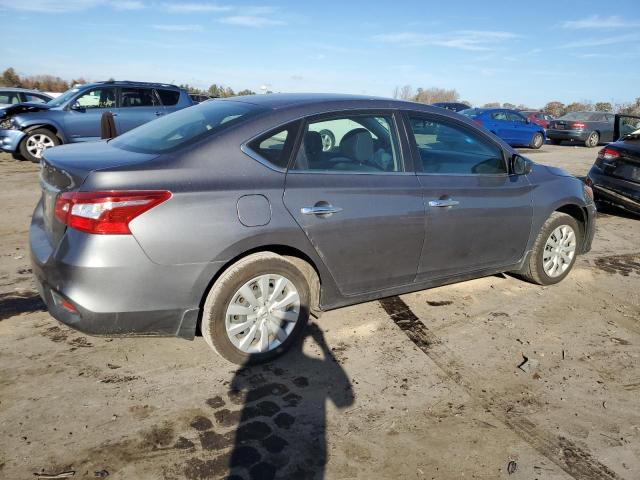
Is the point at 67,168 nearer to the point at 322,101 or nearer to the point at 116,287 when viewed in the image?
the point at 116,287

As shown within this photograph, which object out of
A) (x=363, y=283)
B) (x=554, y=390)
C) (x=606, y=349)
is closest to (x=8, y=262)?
(x=363, y=283)

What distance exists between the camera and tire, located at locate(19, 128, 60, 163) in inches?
413

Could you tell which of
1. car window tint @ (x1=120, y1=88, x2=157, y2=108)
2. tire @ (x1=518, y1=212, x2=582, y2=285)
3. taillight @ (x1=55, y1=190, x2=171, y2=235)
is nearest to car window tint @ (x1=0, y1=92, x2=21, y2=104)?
car window tint @ (x1=120, y1=88, x2=157, y2=108)

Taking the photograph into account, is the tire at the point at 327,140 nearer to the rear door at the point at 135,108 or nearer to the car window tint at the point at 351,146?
the car window tint at the point at 351,146

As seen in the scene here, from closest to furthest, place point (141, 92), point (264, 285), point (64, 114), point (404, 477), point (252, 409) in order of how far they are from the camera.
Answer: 1. point (404, 477)
2. point (252, 409)
3. point (264, 285)
4. point (64, 114)
5. point (141, 92)

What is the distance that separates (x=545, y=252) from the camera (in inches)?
180

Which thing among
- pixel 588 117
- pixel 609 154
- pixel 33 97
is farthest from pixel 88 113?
pixel 588 117

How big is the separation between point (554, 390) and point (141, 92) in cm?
1073

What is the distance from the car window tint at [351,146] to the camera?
10.7 ft

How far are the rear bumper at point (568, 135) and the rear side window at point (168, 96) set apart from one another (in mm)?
15811

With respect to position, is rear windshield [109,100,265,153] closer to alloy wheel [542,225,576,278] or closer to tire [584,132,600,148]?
alloy wheel [542,225,576,278]

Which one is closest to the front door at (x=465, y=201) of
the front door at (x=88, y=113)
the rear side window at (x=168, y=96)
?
the front door at (x=88, y=113)

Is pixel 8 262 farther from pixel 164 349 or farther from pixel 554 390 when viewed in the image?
pixel 554 390

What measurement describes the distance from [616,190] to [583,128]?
14956mm
